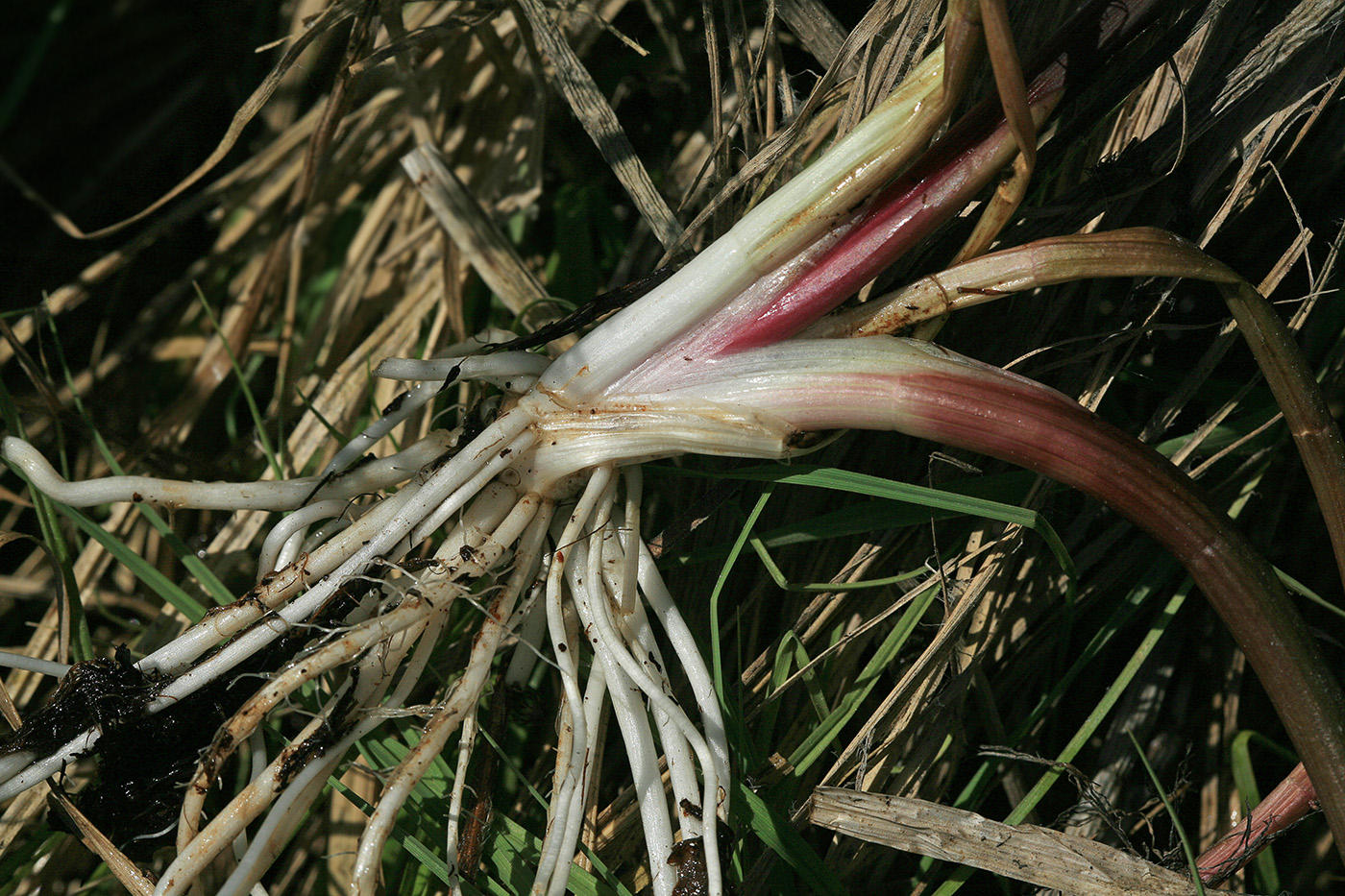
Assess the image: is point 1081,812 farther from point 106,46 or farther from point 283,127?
point 106,46

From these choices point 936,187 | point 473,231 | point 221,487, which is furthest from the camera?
point 473,231

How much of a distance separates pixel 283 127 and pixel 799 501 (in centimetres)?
131

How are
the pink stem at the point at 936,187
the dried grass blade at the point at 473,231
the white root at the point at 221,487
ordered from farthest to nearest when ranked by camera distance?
the dried grass blade at the point at 473,231
the white root at the point at 221,487
the pink stem at the point at 936,187

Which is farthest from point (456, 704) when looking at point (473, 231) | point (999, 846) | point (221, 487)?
point (473, 231)

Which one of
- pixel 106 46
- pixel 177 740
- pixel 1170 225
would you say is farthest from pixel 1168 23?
pixel 106 46

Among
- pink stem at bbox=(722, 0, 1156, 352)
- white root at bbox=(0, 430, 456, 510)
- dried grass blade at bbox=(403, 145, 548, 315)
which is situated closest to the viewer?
pink stem at bbox=(722, 0, 1156, 352)

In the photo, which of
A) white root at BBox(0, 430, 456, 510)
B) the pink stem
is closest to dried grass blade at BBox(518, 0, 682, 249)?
the pink stem

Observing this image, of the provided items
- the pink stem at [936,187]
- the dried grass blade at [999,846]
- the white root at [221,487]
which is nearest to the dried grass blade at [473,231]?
the white root at [221,487]

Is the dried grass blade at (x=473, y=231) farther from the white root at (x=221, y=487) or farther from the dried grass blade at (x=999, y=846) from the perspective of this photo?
the dried grass blade at (x=999, y=846)

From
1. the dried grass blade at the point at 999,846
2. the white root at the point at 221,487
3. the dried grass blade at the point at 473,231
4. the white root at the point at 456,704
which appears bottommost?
the dried grass blade at the point at 999,846

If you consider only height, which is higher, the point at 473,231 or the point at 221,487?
the point at 473,231

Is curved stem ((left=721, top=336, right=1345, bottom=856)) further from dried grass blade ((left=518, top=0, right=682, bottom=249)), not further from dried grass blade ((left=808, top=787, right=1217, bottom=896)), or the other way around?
dried grass blade ((left=518, top=0, right=682, bottom=249))

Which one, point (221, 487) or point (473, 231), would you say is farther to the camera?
point (473, 231)

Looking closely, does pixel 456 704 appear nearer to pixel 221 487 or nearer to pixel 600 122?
pixel 221 487
